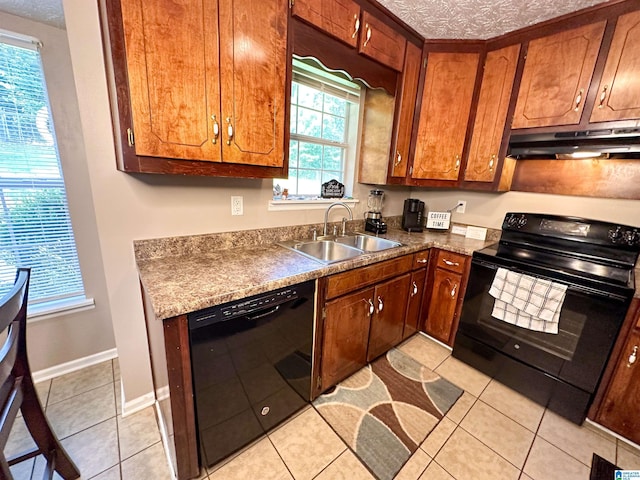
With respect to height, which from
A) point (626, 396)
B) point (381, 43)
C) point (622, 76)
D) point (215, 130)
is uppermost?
point (381, 43)

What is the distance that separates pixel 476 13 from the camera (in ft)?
5.34

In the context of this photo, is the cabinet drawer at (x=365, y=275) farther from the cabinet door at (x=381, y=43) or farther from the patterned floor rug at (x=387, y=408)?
the cabinet door at (x=381, y=43)

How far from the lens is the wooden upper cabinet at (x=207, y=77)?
100 cm

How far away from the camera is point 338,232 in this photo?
222cm

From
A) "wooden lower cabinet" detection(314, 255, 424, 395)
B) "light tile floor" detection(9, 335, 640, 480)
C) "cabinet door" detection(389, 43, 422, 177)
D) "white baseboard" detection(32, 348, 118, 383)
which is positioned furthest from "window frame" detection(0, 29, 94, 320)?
"cabinet door" detection(389, 43, 422, 177)

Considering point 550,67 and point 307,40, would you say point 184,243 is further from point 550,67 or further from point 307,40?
point 550,67

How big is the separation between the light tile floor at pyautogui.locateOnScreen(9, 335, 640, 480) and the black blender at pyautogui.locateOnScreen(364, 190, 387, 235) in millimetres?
1373

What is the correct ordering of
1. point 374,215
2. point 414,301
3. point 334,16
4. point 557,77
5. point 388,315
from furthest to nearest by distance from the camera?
1. point 374,215
2. point 414,301
3. point 388,315
4. point 557,77
5. point 334,16

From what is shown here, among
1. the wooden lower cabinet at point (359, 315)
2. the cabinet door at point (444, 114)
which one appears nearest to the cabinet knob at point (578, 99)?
the cabinet door at point (444, 114)

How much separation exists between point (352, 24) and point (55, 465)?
8.91 feet

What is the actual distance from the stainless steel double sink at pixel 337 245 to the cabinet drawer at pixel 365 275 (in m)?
0.13

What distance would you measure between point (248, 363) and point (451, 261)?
1672 mm

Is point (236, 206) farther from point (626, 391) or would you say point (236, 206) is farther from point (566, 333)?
point (626, 391)

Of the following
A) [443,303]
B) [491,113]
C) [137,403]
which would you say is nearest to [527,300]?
[443,303]
